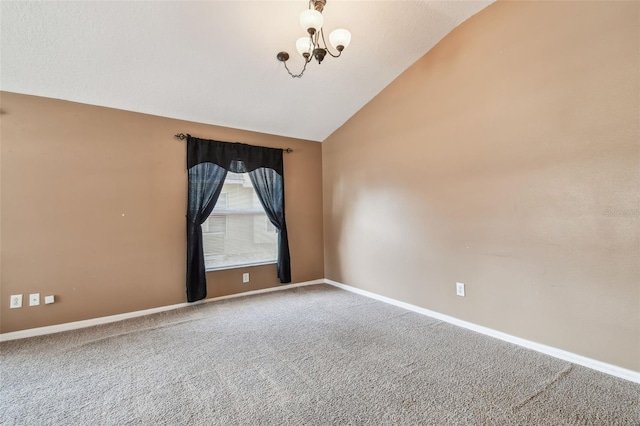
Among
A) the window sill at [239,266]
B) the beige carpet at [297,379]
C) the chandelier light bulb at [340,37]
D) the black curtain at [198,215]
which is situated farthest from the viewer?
the window sill at [239,266]

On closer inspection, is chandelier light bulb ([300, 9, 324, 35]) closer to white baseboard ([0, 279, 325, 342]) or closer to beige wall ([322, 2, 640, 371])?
beige wall ([322, 2, 640, 371])

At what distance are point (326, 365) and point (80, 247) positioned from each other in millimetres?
2785

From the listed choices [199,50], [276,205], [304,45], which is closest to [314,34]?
[304,45]

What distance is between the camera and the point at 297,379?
1.94 meters

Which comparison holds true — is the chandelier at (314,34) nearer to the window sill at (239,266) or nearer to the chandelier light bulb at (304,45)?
the chandelier light bulb at (304,45)

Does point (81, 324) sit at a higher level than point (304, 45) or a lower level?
lower

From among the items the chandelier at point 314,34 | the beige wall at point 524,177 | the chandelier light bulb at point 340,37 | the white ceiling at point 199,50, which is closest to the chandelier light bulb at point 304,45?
the chandelier at point 314,34

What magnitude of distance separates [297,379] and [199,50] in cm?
291

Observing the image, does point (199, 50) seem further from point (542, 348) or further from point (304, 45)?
point (542, 348)

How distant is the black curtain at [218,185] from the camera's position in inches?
138

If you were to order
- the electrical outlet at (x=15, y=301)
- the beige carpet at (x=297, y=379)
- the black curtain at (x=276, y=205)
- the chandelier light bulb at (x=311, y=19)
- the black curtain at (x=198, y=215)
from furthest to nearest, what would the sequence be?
the black curtain at (x=276, y=205), the black curtain at (x=198, y=215), the electrical outlet at (x=15, y=301), the chandelier light bulb at (x=311, y=19), the beige carpet at (x=297, y=379)

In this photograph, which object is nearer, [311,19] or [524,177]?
[311,19]

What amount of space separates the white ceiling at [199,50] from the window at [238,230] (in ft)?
3.36

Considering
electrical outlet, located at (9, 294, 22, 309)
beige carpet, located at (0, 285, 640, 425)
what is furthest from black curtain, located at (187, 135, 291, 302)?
electrical outlet, located at (9, 294, 22, 309)
